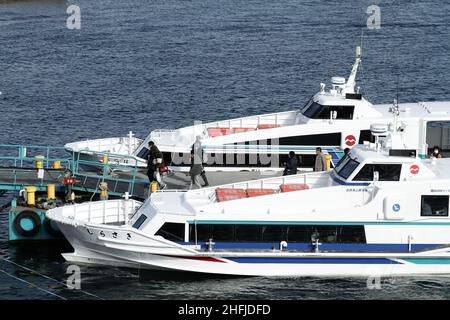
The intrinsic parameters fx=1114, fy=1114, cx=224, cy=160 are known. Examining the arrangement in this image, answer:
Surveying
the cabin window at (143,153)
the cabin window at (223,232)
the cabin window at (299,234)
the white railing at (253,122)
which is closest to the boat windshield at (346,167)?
the cabin window at (299,234)

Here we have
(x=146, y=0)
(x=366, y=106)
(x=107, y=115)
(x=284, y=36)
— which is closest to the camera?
(x=366, y=106)

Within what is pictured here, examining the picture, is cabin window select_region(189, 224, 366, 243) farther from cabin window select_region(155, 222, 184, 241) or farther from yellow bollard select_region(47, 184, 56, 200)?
yellow bollard select_region(47, 184, 56, 200)

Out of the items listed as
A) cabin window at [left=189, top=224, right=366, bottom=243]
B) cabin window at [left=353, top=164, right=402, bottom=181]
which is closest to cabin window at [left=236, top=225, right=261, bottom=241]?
cabin window at [left=189, top=224, right=366, bottom=243]

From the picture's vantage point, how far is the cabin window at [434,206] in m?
30.4

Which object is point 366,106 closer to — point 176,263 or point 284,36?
point 176,263

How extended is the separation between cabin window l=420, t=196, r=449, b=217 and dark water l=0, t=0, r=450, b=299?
35.7ft

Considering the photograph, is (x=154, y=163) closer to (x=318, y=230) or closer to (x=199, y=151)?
(x=199, y=151)

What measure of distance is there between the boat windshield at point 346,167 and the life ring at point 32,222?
968 cm

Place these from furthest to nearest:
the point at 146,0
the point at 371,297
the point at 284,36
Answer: the point at 146,0
the point at 284,36
the point at 371,297

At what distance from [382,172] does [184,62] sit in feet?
108

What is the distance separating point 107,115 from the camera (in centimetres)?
5269

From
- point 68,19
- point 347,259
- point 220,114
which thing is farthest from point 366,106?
point 68,19

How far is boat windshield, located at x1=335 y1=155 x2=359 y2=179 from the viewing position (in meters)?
31.2

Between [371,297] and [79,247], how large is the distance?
8.53 metres
